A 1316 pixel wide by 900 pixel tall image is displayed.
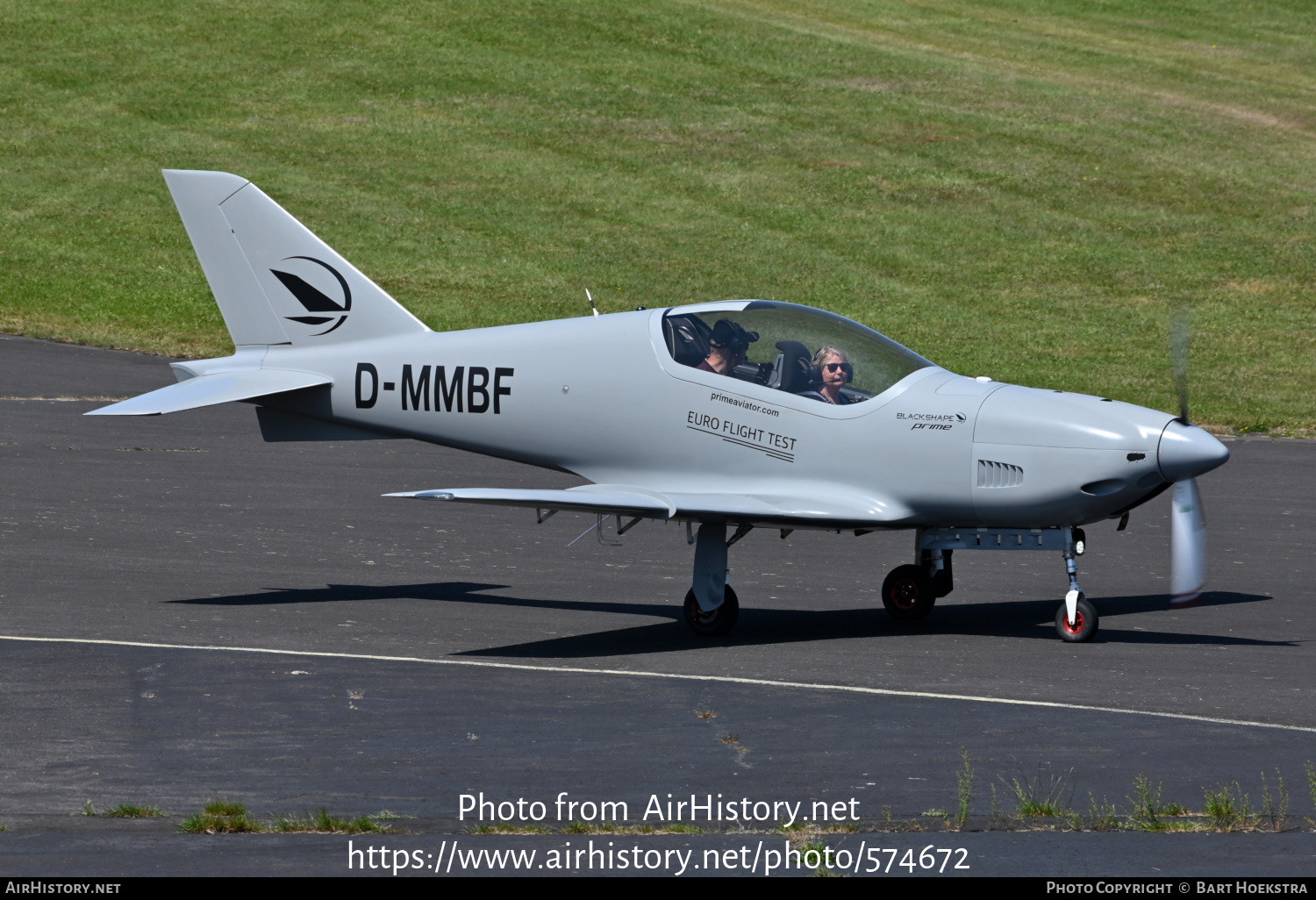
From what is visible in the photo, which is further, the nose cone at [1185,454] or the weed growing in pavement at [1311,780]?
the nose cone at [1185,454]

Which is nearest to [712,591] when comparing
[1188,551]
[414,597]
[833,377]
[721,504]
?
[721,504]

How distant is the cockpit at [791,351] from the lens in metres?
12.5

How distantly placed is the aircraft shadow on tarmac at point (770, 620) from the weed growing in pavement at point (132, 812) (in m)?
4.04

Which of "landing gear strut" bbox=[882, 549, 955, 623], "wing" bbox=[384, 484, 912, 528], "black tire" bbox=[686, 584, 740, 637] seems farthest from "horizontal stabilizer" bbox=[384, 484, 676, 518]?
"landing gear strut" bbox=[882, 549, 955, 623]

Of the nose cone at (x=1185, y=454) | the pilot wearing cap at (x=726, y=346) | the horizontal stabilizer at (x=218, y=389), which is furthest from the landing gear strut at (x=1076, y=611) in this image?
the horizontal stabilizer at (x=218, y=389)

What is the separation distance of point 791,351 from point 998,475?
1.87 m

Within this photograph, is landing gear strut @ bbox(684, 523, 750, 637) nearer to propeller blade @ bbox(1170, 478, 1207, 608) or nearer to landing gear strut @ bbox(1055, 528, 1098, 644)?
landing gear strut @ bbox(1055, 528, 1098, 644)

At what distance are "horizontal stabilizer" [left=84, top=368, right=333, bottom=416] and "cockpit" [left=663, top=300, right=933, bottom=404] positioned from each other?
11.1 feet

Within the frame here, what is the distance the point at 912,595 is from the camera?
1302 cm

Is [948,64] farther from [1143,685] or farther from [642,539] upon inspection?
[1143,685]

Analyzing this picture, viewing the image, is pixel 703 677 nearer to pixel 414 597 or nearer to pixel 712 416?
pixel 712 416

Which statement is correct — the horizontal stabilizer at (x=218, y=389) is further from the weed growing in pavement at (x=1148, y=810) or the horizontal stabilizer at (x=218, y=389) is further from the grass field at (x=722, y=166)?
the grass field at (x=722, y=166)

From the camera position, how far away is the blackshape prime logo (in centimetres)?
1440

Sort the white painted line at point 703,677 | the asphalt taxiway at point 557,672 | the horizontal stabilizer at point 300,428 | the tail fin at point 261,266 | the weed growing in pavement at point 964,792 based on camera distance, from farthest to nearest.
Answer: the tail fin at point 261,266 → the horizontal stabilizer at point 300,428 → the white painted line at point 703,677 → the asphalt taxiway at point 557,672 → the weed growing in pavement at point 964,792
